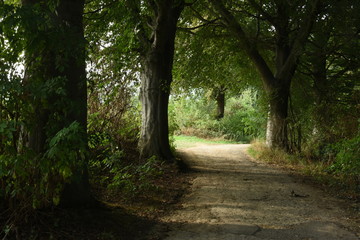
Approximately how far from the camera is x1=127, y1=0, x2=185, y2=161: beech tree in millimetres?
10320

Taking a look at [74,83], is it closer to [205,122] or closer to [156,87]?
[156,87]

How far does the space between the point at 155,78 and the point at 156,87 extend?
282 mm

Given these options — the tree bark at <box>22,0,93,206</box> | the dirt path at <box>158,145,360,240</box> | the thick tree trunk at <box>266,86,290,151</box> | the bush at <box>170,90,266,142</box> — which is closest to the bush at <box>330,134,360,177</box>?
the dirt path at <box>158,145,360,240</box>

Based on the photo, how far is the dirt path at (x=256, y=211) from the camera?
17.0 feet

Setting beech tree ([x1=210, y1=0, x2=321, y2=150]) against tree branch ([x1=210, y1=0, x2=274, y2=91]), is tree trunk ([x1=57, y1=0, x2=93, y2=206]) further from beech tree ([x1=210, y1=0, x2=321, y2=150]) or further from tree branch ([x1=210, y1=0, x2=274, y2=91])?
beech tree ([x1=210, y1=0, x2=321, y2=150])

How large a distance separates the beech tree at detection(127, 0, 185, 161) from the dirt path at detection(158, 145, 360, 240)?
164cm

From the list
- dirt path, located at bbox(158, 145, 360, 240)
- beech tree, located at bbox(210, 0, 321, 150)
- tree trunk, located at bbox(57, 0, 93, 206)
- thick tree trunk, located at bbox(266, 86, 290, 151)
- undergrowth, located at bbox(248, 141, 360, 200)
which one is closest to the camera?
tree trunk, located at bbox(57, 0, 93, 206)

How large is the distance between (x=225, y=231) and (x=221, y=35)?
439 inches

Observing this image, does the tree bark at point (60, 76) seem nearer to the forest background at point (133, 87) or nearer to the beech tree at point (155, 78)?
the forest background at point (133, 87)

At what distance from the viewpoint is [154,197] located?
7.36 meters

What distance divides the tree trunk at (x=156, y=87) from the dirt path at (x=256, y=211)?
5.19ft

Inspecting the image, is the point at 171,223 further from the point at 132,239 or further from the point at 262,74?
the point at 262,74

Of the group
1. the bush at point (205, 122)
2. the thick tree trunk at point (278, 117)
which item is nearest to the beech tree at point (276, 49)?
the thick tree trunk at point (278, 117)

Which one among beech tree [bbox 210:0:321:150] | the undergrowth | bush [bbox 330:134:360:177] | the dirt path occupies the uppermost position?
beech tree [bbox 210:0:321:150]
